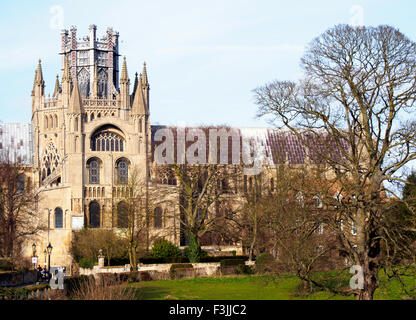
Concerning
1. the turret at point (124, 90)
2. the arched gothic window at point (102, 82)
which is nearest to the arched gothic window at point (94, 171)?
the turret at point (124, 90)

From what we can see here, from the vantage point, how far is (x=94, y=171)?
73.8 meters

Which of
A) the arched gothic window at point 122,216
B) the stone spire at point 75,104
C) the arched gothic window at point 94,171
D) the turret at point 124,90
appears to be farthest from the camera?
the turret at point 124,90

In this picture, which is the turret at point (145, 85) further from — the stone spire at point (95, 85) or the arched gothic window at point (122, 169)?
the arched gothic window at point (122, 169)

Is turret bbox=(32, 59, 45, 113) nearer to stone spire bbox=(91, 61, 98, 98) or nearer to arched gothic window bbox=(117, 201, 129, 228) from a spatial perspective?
stone spire bbox=(91, 61, 98, 98)

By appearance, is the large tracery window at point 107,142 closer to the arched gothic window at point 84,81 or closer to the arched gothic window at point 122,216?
the arched gothic window at point 122,216

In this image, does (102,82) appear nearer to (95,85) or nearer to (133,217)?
(95,85)

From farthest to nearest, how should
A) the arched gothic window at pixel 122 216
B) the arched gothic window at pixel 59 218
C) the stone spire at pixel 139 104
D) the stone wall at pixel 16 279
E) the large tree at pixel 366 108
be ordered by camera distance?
the stone spire at pixel 139 104 < the arched gothic window at pixel 59 218 < the arched gothic window at pixel 122 216 < the stone wall at pixel 16 279 < the large tree at pixel 366 108

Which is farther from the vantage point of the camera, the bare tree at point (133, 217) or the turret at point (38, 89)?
the turret at point (38, 89)

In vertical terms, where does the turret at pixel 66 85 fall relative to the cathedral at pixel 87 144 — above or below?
above

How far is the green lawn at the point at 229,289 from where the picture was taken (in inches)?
1250

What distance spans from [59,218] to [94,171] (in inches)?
223

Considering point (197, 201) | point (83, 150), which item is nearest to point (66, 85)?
point (83, 150)

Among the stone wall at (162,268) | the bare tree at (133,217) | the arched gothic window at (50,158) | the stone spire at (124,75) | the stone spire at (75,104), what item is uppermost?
the stone spire at (124,75)
